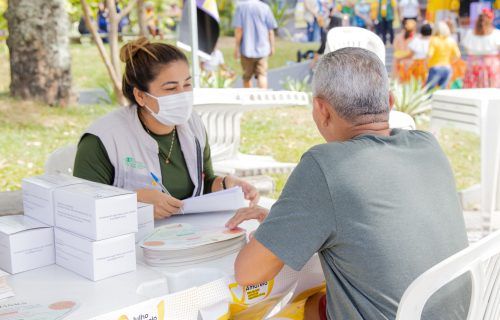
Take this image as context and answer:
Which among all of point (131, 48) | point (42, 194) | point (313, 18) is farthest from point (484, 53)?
point (42, 194)

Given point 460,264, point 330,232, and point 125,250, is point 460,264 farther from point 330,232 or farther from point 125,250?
point 125,250

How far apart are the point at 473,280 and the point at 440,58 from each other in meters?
8.27

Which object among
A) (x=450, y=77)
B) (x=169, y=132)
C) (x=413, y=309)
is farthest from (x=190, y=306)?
(x=450, y=77)

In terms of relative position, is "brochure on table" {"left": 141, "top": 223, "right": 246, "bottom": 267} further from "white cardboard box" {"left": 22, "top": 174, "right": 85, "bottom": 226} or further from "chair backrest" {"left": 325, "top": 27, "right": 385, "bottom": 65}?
"chair backrest" {"left": 325, "top": 27, "right": 385, "bottom": 65}

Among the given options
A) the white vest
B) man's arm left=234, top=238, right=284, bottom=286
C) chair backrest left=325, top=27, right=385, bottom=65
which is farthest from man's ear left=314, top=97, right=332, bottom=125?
chair backrest left=325, top=27, right=385, bottom=65

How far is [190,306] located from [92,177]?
0.96 meters

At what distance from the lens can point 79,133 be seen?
A: 750cm

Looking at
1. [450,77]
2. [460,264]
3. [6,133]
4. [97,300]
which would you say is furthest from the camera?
[450,77]

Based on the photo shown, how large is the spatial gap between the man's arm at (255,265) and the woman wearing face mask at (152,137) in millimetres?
753

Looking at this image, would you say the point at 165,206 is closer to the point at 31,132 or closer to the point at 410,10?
the point at 31,132

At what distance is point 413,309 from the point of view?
4.30 ft

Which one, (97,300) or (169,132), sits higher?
(169,132)

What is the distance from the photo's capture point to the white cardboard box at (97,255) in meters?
1.55

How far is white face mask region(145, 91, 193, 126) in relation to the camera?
2498mm
